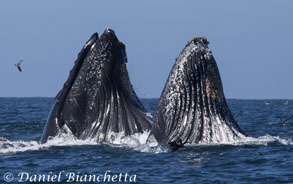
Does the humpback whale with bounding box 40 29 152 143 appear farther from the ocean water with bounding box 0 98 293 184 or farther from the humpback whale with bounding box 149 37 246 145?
the humpback whale with bounding box 149 37 246 145

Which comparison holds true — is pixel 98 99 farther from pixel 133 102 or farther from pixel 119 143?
pixel 119 143

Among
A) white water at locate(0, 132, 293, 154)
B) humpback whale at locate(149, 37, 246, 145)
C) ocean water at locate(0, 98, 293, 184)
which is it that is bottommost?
ocean water at locate(0, 98, 293, 184)

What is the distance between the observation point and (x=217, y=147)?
1332cm

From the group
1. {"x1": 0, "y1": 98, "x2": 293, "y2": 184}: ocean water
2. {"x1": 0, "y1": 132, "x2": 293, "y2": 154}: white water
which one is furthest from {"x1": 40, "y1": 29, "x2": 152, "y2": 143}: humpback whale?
{"x1": 0, "y1": 98, "x2": 293, "y2": 184}: ocean water

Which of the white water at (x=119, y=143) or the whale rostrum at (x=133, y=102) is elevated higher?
the whale rostrum at (x=133, y=102)

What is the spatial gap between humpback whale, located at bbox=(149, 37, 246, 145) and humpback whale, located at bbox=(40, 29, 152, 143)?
1523 mm

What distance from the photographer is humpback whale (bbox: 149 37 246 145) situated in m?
13.2

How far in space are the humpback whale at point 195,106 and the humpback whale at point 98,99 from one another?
5.00 ft

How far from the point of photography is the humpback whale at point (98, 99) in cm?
1463

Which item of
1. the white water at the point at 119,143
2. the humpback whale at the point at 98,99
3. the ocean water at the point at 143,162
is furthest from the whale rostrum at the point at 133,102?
the ocean water at the point at 143,162

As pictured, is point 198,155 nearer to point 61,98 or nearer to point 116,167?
point 116,167

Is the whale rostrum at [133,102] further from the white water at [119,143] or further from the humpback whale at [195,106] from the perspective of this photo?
the white water at [119,143]

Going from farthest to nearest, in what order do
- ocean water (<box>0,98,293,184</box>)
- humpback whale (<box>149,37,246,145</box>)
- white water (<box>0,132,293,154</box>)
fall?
white water (<box>0,132,293,154</box>), humpback whale (<box>149,37,246,145</box>), ocean water (<box>0,98,293,184</box>)

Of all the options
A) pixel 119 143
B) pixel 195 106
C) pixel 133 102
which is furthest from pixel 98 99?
pixel 195 106
